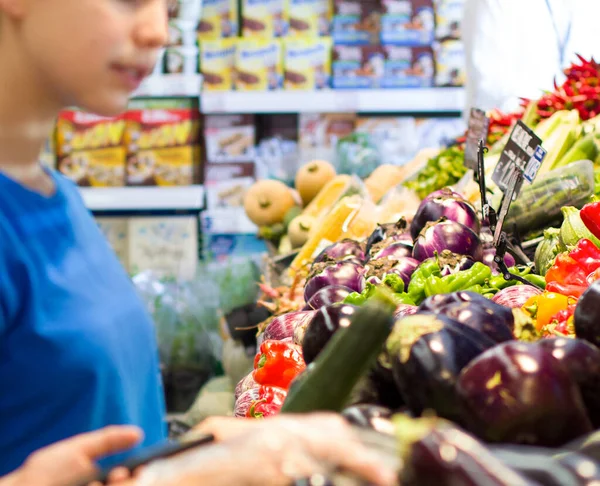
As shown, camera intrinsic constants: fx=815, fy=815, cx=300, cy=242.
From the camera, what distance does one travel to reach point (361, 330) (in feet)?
2.09

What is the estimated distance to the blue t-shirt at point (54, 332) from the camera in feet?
2.36

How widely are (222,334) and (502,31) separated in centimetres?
191

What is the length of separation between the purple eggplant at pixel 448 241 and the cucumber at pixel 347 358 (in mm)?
968

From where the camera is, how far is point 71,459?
565 millimetres

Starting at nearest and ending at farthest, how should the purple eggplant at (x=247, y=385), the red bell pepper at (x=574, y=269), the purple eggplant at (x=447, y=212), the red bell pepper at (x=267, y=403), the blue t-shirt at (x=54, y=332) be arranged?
the blue t-shirt at (x=54, y=332), the red bell pepper at (x=267, y=403), the red bell pepper at (x=574, y=269), the purple eggplant at (x=247, y=385), the purple eggplant at (x=447, y=212)

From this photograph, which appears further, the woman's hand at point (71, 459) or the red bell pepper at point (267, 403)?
the red bell pepper at point (267, 403)

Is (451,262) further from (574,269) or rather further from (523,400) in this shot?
(523,400)

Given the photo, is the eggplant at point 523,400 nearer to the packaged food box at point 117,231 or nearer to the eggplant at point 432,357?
the eggplant at point 432,357

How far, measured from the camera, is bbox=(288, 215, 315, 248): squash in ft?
10.6

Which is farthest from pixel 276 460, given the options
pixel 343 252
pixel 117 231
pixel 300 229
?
pixel 117 231

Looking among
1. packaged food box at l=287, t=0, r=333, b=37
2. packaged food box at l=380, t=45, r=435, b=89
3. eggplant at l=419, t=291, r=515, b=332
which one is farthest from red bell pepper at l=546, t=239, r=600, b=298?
packaged food box at l=287, t=0, r=333, b=37

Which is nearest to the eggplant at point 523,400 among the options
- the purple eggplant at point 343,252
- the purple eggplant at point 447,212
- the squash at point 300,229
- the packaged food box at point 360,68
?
the purple eggplant at point 447,212

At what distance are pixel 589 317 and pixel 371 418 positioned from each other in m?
0.28

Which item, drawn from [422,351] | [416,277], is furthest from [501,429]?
[416,277]
